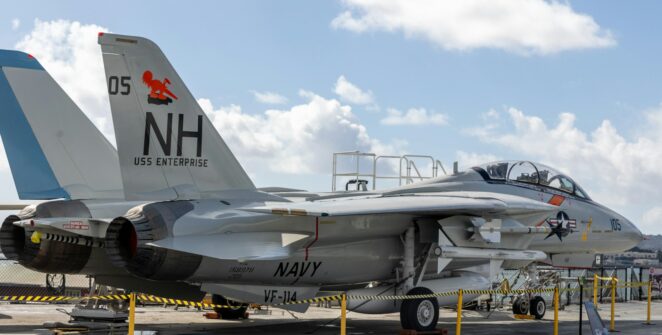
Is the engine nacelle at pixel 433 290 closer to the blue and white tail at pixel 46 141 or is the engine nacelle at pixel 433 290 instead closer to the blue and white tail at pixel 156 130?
the blue and white tail at pixel 156 130

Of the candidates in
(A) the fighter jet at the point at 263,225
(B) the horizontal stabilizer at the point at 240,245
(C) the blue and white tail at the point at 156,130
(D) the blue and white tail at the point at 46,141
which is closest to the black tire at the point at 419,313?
(A) the fighter jet at the point at 263,225

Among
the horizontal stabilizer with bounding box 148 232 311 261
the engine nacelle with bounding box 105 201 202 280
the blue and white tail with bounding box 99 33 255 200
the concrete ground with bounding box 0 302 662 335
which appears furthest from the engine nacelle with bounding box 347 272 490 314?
the engine nacelle with bounding box 105 201 202 280

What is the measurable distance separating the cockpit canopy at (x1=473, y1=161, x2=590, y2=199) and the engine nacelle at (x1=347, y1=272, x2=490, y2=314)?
1.83 meters

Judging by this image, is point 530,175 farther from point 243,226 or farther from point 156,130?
point 156,130

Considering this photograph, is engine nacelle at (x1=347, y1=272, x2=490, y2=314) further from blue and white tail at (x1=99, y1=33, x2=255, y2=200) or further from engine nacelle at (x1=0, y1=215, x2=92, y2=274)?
engine nacelle at (x1=0, y1=215, x2=92, y2=274)

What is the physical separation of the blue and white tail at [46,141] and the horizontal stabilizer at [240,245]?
3.59 metres

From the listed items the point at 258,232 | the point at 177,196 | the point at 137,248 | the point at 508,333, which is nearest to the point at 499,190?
the point at 508,333

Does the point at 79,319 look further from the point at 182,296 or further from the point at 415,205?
the point at 415,205

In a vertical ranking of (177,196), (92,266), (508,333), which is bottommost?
(508,333)

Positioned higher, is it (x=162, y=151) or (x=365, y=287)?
(x=162, y=151)

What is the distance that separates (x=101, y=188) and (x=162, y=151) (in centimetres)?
274

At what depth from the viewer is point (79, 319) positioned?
38.6 ft

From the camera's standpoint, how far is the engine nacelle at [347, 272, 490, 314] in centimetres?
1186

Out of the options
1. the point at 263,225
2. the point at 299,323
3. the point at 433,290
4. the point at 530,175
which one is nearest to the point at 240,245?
the point at 263,225
